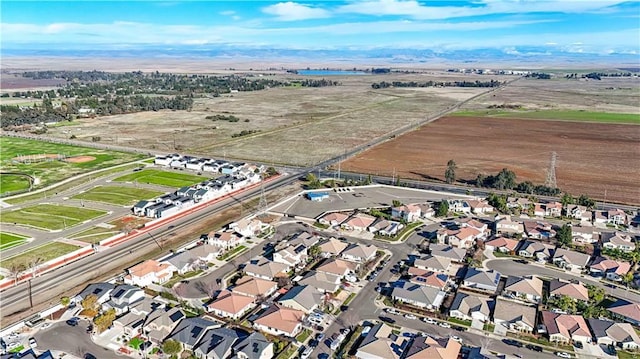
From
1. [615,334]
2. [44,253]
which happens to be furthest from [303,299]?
[44,253]

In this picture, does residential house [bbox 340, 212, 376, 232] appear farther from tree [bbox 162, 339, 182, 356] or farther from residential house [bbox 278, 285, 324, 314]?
tree [bbox 162, 339, 182, 356]

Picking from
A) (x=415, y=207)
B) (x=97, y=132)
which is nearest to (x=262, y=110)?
(x=97, y=132)

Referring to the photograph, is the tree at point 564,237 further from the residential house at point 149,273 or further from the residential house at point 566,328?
the residential house at point 149,273

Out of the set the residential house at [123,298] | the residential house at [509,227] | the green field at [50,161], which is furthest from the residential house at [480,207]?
the green field at [50,161]

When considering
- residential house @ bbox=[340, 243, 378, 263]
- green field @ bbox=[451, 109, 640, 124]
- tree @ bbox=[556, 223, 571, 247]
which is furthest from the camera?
green field @ bbox=[451, 109, 640, 124]

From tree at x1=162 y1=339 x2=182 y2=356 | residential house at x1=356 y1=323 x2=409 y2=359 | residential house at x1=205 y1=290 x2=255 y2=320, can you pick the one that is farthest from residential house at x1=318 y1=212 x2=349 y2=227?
tree at x1=162 y1=339 x2=182 y2=356

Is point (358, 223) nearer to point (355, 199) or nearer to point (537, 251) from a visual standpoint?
point (355, 199)

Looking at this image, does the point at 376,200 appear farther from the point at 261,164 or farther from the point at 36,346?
the point at 36,346
